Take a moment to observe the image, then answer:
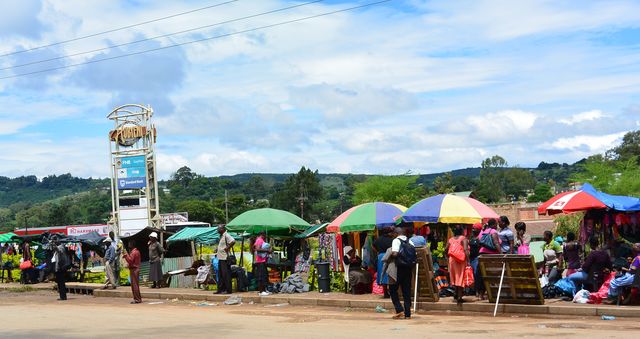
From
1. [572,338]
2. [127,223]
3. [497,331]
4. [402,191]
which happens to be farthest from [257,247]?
[402,191]

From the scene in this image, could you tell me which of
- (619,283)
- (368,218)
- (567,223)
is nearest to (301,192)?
(567,223)

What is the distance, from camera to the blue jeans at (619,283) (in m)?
15.5

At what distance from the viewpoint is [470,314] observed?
16703 millimetres

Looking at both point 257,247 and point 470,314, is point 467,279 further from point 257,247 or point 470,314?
point 257,247

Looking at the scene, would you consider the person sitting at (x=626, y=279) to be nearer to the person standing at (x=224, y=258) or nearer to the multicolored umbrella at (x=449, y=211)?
A: the multicolored umbrella at (x=449, y=211)

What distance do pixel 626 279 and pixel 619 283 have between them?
147mm

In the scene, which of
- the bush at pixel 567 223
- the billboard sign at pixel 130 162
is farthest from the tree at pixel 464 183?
the billboard sign at pixel 130 162

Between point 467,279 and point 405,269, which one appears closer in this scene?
point 405,269

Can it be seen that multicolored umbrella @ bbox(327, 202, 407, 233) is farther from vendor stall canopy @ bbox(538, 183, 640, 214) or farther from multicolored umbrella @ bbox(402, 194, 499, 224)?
vendor stall canopy @ bbox(538, 183, 640, 214)

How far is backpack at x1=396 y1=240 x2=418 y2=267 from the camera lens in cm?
1581

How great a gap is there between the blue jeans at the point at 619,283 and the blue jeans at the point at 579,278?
0.88m

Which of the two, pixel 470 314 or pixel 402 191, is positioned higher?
pixel 402 191

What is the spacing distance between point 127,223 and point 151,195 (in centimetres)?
280

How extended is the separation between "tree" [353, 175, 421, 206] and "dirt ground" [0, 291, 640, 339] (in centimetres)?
7725
